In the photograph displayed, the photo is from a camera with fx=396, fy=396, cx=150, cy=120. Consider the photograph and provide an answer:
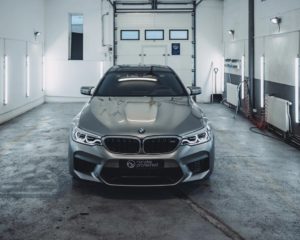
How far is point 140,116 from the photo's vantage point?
384 centimetres

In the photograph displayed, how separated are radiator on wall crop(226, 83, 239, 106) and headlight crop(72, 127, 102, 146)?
22.8 feet

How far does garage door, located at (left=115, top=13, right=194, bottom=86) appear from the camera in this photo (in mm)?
12922

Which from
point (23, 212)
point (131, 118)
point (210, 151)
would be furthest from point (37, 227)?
point (210, 151)

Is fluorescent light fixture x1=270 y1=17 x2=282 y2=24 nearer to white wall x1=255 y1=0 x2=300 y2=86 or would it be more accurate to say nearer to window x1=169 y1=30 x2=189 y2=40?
white wall x1=255 y1=0 x2=300 y2=86

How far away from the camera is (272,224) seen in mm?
3158

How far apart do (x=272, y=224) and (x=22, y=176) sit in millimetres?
2765

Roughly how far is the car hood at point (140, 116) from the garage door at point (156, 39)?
8.67m

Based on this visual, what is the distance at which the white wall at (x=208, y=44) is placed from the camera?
12.9 metres

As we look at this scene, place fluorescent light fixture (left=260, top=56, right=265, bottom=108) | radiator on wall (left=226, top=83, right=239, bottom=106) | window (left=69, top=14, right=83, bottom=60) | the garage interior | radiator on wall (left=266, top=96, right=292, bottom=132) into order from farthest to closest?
window (left=69, top=14, right=83, bottom=60) < radiator on wall (left=226, top=83, right=239, bottom=106) < fluorescent light fixture (left=260, top=56, right=265, bottom=108) < radiator on wall (left=266, top=96, right=292, bottom=132) < the garage interior

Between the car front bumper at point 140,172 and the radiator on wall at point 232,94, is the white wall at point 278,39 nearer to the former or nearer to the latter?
the radiator on wall at point 232,94

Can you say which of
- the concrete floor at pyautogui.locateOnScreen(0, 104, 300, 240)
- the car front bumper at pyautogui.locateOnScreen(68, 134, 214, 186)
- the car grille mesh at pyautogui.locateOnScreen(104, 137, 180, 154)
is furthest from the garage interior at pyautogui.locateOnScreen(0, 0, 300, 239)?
the car grille mesh at pyautogui.locateOnScreen(104, 137, 180, 154)

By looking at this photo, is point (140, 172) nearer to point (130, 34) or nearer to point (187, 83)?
point (187, 83)

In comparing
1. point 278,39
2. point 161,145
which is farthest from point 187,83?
point 161,145

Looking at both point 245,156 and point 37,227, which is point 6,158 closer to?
point 37,227
